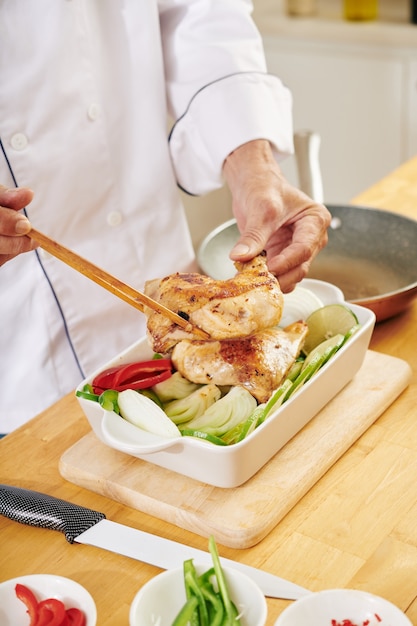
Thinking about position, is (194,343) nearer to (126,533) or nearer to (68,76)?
(126,533)

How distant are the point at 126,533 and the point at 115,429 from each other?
0.47 ft

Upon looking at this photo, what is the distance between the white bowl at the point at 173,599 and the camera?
0.87 m

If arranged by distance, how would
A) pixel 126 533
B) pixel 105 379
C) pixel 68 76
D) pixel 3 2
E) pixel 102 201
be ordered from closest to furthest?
pixel 126 533 < pixel 105 379 < pixel 3 2 < pixel 68 76 < pixel 102 201

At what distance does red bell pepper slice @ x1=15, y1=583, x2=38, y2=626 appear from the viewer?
2.97 ft

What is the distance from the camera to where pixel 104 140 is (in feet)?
5.31

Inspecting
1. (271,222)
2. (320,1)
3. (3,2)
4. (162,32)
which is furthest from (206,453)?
(320,1)

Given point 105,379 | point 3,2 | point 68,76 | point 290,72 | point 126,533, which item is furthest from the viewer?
point 290,72

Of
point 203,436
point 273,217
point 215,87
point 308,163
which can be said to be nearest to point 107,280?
point 203,436

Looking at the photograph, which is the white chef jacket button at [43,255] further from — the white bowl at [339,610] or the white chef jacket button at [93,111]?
the white bowl at [339,610]

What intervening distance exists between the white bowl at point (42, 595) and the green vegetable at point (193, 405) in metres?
0.33

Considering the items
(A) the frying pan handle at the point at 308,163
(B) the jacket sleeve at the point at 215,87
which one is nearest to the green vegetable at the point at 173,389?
(B) the jacket sleeve at the point at 215,87

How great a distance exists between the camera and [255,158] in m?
1.61

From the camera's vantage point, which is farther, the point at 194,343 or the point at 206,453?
the point at 194,343

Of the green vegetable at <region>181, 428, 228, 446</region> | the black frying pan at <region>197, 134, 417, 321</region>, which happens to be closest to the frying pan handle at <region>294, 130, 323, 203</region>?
the black frying pan at <region>197, 134, 417, 321</region>
